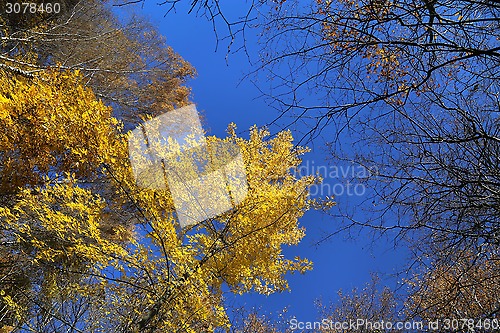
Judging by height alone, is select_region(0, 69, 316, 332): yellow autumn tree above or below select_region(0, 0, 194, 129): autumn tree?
below

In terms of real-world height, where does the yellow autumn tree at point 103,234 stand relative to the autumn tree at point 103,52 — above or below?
below

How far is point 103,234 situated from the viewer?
6004 mm

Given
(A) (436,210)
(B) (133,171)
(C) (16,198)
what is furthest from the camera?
(C) (16,198)

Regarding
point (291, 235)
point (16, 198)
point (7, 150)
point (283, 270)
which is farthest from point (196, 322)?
point (7, 150)

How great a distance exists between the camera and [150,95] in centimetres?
1097

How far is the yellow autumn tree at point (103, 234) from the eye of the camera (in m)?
4.74

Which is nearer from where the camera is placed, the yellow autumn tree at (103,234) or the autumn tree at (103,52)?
the yellow autumn tree at (103,234)

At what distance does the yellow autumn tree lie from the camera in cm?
474

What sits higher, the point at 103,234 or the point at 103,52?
the point at 103,52

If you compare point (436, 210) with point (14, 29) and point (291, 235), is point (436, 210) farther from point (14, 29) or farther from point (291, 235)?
point (14, 29)

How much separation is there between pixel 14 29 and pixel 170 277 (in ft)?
25.1

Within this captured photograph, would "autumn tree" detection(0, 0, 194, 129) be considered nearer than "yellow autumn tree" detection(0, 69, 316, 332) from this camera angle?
No

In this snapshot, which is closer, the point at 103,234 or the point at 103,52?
the point at 103,234

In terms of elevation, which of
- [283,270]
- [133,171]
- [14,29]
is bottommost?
[283,270]
